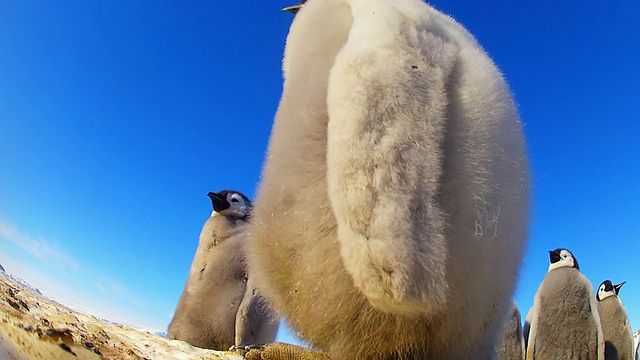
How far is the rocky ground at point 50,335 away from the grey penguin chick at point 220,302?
242cm

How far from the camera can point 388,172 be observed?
79cm

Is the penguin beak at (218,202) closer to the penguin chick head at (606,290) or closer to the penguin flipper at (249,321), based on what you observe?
the penguin flipper at (249,321)

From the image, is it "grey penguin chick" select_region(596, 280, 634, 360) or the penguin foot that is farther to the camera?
"grey penguin chick" select_region(596, 280, 634, 360)

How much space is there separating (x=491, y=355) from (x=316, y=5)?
0.87 metres

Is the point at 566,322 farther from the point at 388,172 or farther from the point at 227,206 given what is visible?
the point at 388,172

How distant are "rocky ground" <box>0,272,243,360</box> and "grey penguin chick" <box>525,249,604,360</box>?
408 centimetres

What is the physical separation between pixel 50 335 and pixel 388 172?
501 mm

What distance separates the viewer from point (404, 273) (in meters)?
0.77

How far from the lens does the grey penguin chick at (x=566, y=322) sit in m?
4.17

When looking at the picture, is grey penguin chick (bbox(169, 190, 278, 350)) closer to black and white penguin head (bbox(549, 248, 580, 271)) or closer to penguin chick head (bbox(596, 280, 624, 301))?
black and white penguin head (bbox(549, 248, 580, 271))

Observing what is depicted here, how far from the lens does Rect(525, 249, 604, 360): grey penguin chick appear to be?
13.7 feet

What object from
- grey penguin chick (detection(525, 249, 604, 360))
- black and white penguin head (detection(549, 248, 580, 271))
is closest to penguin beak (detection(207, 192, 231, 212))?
grey penguin chick (detection(525, 249, 604, 360))

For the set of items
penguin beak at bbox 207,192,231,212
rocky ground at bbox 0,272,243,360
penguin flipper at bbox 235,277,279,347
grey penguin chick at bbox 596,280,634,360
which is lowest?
rocky ground at bbox 0,272,243,360

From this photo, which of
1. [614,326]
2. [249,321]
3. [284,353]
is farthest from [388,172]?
[614,326]
